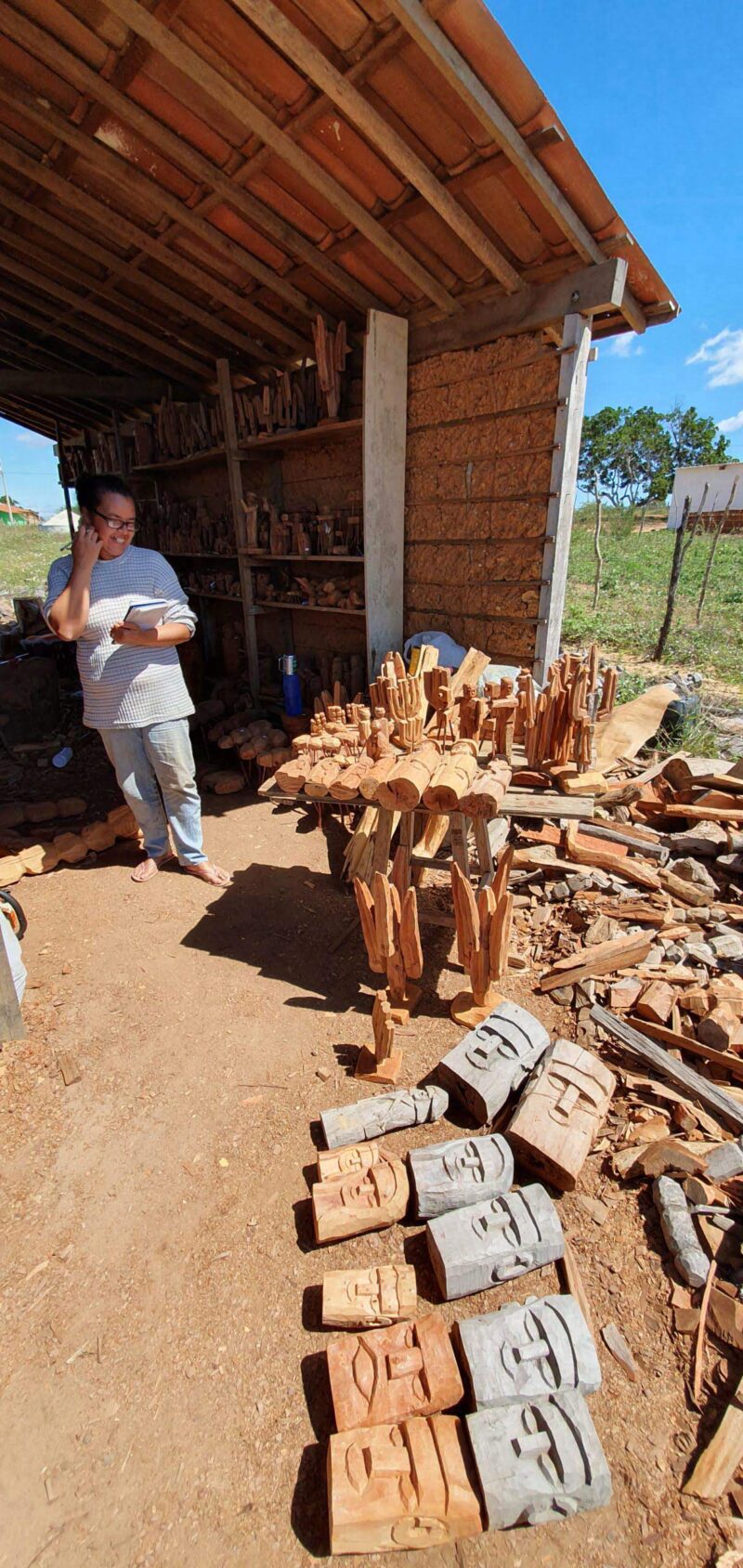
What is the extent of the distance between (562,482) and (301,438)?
9.29 ft

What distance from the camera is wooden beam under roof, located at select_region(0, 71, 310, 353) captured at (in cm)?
434

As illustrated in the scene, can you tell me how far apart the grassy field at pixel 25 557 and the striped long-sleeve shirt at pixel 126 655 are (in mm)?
13558

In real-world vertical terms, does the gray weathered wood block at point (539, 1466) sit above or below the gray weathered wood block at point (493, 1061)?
below

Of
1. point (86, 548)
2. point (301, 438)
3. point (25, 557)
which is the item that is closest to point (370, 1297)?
point (86, 548)

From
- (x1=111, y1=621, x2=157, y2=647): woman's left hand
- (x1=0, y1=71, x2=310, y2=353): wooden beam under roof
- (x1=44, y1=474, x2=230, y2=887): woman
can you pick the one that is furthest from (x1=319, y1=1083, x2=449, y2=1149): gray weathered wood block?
(x1=0, y1=71, x2=310, y2=353): wooden beam under roof

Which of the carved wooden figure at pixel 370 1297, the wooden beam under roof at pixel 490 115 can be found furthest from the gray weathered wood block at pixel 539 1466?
the wooden beam under roof at pixel 490 115

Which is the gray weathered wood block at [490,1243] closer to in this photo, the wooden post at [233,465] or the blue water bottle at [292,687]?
the blue water bottle at [292,687]

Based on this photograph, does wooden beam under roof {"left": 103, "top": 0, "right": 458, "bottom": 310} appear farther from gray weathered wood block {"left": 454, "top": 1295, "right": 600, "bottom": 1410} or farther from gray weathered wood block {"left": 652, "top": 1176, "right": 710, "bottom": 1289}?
gray weathered wood block {"left": 454, "top": 1295, "right": 600, "bottom": 1410}

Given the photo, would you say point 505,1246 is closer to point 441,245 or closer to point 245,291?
point 441,245

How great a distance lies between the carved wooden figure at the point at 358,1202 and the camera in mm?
2078

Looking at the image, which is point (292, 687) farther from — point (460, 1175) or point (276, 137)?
point (460, 1175)

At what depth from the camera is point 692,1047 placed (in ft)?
9.06

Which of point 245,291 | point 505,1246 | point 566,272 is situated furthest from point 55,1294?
point 245,291

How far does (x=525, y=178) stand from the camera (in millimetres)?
3695
